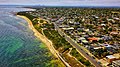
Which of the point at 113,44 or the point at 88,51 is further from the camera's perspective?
the point at 113,44

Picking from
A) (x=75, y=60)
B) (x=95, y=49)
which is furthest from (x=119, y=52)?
(x=75, y=60)

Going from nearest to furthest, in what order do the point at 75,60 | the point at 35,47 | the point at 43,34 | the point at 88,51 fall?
the point at 75,60, the point at 88,51, the point at 35,47, the point at 43,34

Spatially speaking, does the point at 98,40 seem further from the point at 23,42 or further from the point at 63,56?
the point at 23,42

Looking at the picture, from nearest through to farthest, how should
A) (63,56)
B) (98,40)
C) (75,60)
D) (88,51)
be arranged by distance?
(75,60) → (63,56) → (88,51) → (98,40)

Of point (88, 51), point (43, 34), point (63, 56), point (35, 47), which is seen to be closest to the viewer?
point (63, 56)

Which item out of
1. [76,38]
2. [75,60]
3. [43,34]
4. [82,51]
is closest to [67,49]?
[82,51]

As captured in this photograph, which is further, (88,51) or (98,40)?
(98,40)

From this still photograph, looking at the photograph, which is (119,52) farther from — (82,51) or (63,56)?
(63,56)

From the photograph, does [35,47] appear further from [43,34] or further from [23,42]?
[43,34]

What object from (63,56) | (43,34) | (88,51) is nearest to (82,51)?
(88,51)

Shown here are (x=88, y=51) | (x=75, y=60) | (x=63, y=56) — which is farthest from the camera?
(x=88, y=51)
